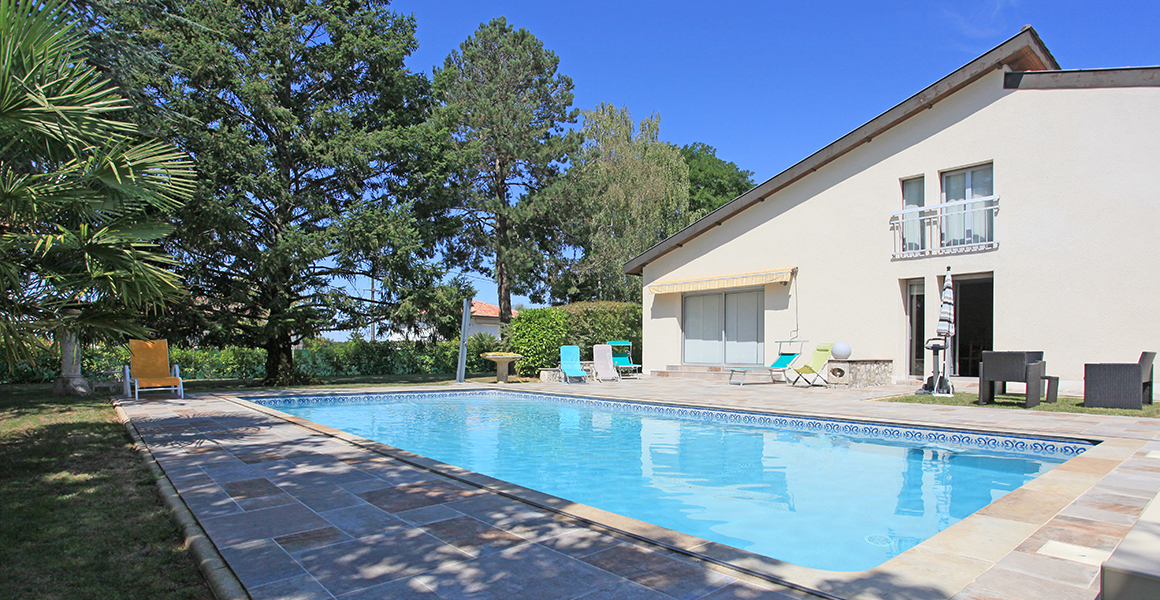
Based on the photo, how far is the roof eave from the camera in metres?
13.5

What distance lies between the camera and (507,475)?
23.8 ft

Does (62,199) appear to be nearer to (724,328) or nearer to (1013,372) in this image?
(1013,372)

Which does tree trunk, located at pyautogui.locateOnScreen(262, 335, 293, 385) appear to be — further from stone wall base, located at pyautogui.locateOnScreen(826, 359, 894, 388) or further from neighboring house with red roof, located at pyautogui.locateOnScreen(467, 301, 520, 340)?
neighboring house with red roof, located at pyautogui.locateOnScreen(467, 301, 520, 340)

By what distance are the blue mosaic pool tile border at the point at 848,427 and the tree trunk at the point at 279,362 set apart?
446 cm

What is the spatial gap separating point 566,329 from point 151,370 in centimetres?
1128

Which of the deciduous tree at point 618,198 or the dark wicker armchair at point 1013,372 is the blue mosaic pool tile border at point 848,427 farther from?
the deciduous tree at point 618,198

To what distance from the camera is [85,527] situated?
4.05 meters

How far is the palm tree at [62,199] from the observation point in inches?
182

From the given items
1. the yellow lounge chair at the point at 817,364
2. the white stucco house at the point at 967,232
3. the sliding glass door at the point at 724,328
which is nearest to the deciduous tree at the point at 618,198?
the sliding glass door at the point at 724,328

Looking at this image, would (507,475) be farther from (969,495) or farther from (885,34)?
(885,34)

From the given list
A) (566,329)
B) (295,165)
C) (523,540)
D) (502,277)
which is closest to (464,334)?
(566,329)

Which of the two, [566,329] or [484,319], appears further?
[484,319]

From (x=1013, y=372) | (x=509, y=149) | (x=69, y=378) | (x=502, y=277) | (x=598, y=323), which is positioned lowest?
(x=69, y=378)

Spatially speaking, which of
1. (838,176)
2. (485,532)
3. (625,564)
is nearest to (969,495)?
(625,564)
